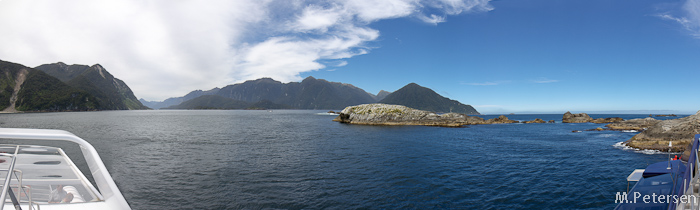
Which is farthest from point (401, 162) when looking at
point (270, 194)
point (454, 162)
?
point (270, 194)

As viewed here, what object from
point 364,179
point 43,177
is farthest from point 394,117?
point 43,177

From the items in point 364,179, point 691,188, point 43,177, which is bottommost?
point 364,179

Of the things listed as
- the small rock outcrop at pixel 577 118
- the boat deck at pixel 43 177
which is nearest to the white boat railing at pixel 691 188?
the boat deck at pixel 43 177

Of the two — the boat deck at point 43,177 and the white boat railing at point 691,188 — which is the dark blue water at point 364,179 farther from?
the boat deck at point 43,177

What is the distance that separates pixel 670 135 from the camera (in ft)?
107

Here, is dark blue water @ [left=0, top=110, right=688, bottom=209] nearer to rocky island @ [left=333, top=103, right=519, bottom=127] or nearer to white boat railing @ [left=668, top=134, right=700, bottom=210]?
white boat railing @ [left=668, top=134, right=700, bottom=210]

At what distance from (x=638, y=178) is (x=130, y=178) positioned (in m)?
31.5

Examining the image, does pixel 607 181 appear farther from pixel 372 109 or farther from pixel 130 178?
pixel 372 109

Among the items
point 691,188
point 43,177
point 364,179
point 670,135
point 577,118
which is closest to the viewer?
point 43,177

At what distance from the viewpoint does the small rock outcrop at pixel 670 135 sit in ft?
102

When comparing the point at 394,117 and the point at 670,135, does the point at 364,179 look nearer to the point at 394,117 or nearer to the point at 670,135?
the point at 670,135

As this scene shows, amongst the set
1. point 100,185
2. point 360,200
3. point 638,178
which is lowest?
point 360,200

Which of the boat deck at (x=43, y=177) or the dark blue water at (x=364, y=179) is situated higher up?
the boat deck at (x=43, y=177)

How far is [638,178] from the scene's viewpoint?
14125 millimetres
